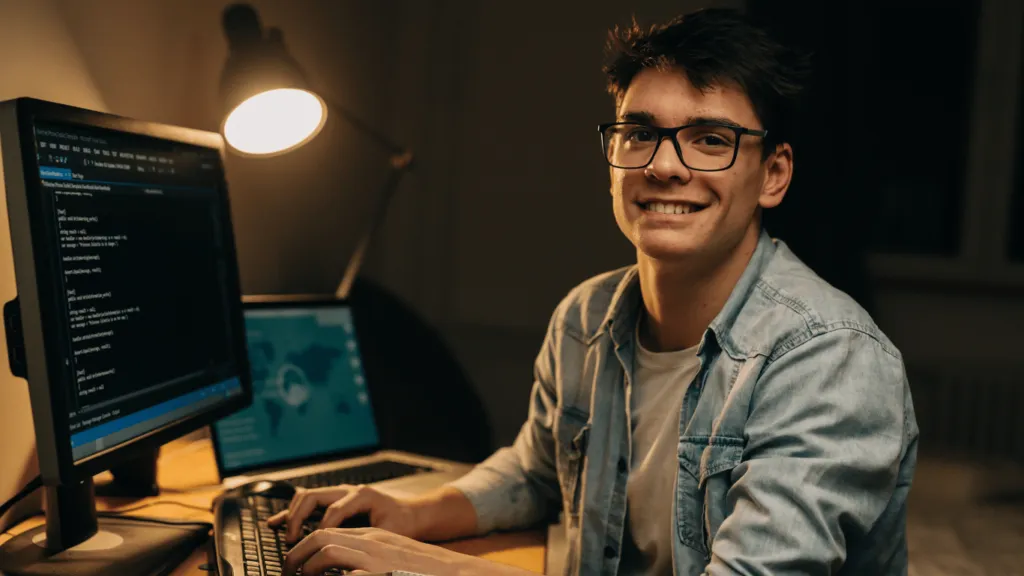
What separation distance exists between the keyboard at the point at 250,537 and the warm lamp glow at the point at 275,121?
640 mm

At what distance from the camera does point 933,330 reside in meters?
3.31

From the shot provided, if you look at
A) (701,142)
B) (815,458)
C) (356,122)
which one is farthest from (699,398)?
(356,122)

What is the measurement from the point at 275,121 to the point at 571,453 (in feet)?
2.66

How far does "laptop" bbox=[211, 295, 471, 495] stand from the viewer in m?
1.35

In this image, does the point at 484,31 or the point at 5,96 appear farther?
the point at 484,31

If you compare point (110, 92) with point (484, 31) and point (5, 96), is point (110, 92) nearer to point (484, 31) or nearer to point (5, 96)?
point (5, 96)

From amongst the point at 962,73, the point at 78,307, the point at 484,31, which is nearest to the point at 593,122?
the point at 484,31

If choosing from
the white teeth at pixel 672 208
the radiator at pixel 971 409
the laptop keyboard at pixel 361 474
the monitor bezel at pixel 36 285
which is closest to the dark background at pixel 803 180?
the radiator at pixel 971 409

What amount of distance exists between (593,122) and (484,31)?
0.55 meters

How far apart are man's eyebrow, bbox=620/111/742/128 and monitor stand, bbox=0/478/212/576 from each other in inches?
29.5

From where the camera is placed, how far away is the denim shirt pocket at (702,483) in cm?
99

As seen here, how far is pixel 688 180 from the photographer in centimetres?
107

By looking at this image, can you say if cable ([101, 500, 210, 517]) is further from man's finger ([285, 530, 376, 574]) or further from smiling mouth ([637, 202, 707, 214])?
smiling mouth ([637, 202, 707, 214])

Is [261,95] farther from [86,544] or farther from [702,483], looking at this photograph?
[702,483]
